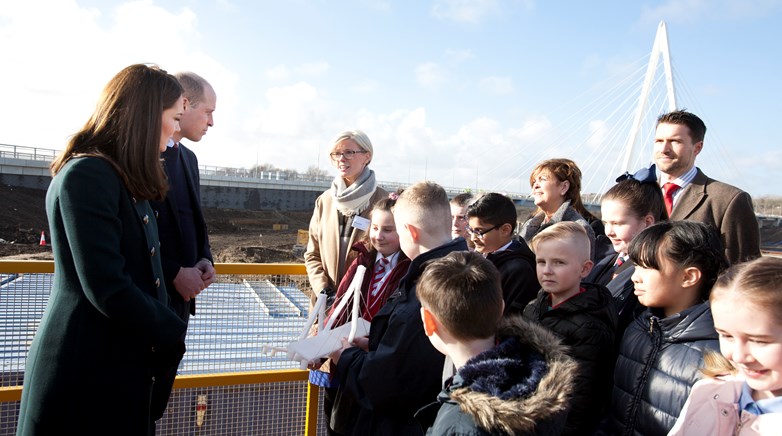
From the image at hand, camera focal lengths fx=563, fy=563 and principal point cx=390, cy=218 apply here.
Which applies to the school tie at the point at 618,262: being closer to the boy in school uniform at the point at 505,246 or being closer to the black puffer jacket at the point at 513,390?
the boy in school uniform at the point at 505,246

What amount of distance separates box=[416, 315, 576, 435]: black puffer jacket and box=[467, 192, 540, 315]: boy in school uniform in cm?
102

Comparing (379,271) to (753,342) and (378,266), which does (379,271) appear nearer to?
(378,266)

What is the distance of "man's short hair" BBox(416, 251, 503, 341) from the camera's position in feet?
5.84

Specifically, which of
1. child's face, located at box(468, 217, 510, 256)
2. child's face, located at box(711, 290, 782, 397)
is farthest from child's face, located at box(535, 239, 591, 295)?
child's face, located at box(711, 290, 782, 397)

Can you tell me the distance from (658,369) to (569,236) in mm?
718

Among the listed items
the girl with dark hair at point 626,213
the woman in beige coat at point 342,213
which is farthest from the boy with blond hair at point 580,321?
the woman in beige coat at point 342,213

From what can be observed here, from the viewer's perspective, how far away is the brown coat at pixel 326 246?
3.71 metres

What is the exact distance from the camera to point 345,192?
12.3 feet

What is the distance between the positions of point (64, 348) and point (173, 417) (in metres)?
1.84

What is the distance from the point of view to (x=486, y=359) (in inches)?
66.3

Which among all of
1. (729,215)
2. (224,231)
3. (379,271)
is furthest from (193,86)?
(224,231)

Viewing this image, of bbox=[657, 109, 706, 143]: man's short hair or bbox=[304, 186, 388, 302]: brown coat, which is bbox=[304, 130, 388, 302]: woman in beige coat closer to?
bbox=[304, 186, 388, 302]: brown coat

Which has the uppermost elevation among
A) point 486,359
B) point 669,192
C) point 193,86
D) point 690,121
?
point 690,121

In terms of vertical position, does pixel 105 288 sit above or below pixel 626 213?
below
